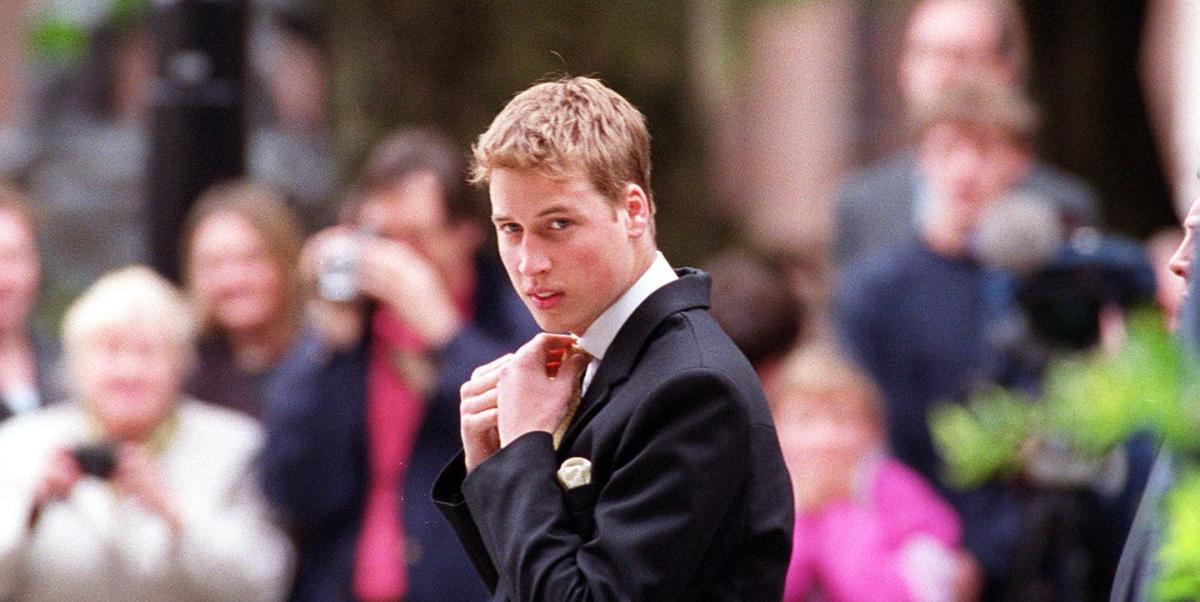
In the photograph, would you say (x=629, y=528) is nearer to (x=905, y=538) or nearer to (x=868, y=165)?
(x=905, y=538)

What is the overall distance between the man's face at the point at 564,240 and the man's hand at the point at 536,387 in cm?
6

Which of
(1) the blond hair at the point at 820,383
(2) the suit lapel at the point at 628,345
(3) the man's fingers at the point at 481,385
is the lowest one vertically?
(1) the blond hair at the point at 820,383

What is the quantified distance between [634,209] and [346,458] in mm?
2737

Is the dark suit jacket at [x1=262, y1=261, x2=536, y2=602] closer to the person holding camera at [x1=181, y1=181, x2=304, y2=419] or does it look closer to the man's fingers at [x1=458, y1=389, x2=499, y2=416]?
the person holding camera at [x1=181, y1=181, x2=304, y2=419]

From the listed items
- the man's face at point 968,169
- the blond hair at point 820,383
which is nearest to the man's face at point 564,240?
the blond hair at point 820,383

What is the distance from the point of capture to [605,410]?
10.2 ft

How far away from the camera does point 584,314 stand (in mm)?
3123

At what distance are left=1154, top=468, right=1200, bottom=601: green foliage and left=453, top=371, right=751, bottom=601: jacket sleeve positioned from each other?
0.78 meters

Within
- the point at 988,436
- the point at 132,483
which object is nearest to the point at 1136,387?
the point at 988,436

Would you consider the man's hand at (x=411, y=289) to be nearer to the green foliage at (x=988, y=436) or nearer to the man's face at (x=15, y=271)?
the man's face at (x=15, y=271)

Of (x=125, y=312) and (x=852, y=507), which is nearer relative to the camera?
(x=125, y=312)

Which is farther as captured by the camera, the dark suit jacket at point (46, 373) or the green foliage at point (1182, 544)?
the dark suit jacket at point (46, 373)

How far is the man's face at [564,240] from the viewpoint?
3057 mm

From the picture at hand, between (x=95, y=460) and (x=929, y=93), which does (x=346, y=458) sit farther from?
(x=929, y=93)
